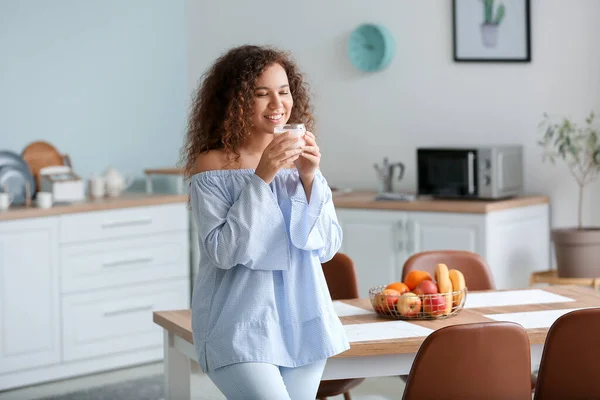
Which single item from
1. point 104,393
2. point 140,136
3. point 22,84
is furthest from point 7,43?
point 104,393

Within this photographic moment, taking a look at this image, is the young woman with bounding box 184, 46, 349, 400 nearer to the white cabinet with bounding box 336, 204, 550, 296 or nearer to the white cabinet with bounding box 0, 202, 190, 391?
the white cabinet with bounding box 336, 204, 550, 296

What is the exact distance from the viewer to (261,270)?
223cm

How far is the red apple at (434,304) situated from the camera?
9.30ft

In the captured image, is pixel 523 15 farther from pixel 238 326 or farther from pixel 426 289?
pixel 238 326

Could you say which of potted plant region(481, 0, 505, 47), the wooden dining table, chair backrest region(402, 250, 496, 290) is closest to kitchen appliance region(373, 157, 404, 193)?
potted plant region(481, 0, 505, 47)

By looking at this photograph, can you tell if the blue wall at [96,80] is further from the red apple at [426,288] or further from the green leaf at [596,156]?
the red apple at [426,288]

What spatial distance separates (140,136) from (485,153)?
220 cm

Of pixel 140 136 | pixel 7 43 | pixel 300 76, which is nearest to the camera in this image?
pixel 300 76

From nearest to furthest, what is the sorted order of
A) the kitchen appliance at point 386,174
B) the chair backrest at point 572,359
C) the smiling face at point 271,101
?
the smiling face at point 271,101 < the chair backrest at point 572,359 < the kitchen appliance at point 386,174

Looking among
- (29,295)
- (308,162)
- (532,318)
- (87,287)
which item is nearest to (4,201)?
(29,295)

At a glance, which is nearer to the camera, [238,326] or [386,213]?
[238,326]

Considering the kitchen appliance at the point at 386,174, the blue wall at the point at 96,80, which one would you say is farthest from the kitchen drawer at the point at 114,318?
the kitchen appliance at the point at 386,174

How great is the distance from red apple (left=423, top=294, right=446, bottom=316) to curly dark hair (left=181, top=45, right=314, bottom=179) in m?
0.65

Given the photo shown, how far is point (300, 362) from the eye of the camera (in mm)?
2262
